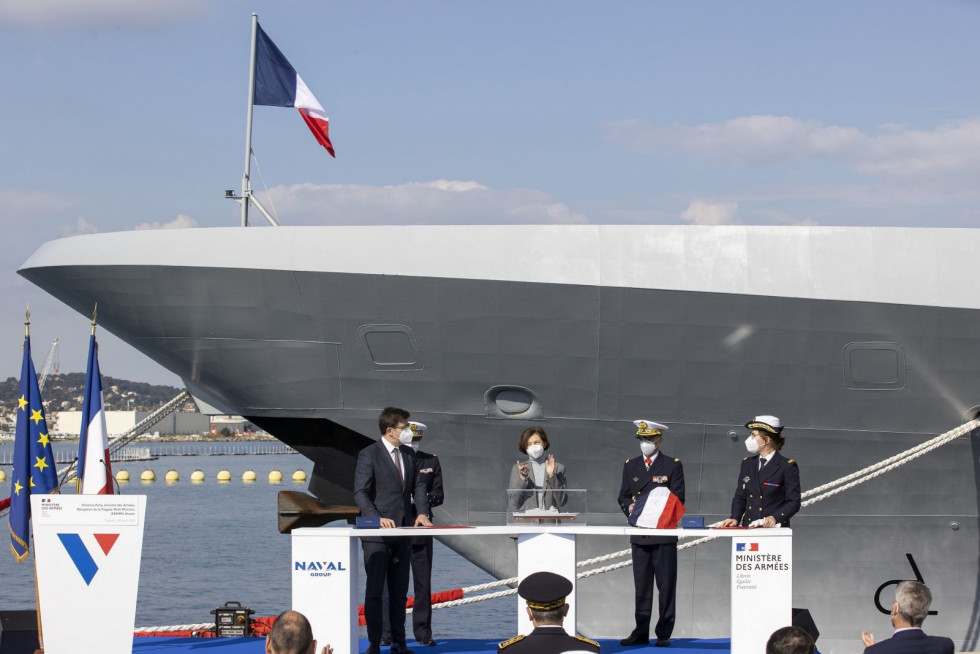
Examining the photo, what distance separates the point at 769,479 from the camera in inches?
273

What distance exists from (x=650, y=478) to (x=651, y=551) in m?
0.47

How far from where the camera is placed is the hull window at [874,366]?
906 cm

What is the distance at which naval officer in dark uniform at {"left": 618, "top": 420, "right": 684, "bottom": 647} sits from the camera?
7148 millimetres

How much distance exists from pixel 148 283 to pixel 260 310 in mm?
970

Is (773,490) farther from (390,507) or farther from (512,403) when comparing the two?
(512,403)

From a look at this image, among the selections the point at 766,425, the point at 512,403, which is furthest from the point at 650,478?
the point at 512,403

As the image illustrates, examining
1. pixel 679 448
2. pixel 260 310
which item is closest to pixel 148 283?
pixel 260 310

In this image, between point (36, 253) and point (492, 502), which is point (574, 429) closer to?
point (492, 502)

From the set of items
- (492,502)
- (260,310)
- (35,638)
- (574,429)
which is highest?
(260,310)

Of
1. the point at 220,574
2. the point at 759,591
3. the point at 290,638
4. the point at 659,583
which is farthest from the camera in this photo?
the point at 220,574

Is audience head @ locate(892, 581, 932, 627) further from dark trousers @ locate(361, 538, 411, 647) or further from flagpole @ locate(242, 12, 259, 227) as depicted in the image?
flagpole @ locate(242, 12, 259, 227)

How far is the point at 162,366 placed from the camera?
1028 centimetres

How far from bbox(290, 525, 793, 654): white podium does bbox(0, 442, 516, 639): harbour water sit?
4156 mm

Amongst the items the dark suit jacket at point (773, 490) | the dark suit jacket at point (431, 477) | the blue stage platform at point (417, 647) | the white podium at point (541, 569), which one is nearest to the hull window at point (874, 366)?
the dark suit jacket at point (773, 490)
